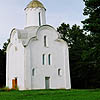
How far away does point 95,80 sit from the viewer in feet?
156

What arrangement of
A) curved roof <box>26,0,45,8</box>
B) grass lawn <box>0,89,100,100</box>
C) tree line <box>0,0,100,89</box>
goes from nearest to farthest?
grass lawn <box>0,89,100,100</box>
curved roof <box>26,0,45,8</box>
tree line <box>0,0,100,89</box>

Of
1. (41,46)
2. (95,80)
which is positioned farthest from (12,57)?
(95,80)

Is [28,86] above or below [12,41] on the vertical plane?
below

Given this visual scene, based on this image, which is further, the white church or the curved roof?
the curved roof

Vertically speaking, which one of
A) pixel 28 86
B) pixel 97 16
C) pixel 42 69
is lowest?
pixel 28 86

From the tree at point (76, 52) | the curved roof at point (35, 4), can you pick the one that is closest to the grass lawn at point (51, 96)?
the curved roof at point (35, 4)

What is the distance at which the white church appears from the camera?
33.4m

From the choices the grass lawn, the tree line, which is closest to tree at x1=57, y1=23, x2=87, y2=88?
the tree line

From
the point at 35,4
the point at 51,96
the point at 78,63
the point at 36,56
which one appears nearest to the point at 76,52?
the point at 78,63

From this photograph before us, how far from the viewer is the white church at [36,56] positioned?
33.4 m

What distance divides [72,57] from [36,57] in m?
14.1

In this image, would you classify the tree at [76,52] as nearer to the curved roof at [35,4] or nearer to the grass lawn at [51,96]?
the curved roof at [35,4]

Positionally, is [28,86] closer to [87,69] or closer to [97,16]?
[97,16]

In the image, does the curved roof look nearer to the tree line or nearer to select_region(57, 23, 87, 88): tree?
the tree line
